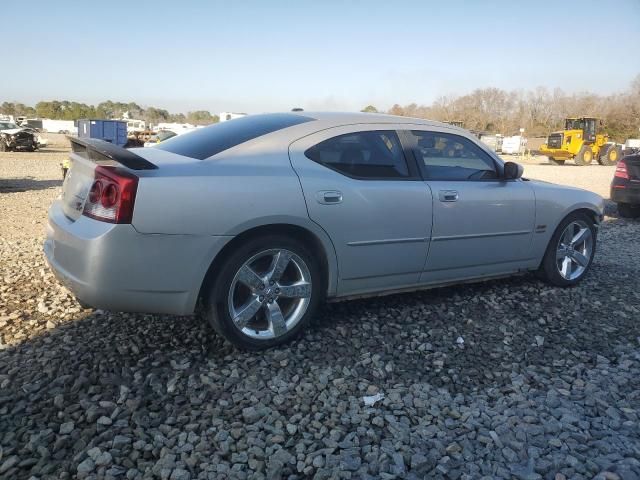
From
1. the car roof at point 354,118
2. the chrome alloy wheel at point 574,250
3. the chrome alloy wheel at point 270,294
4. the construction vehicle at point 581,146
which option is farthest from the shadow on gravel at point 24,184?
the construction vehicle at point 581,146

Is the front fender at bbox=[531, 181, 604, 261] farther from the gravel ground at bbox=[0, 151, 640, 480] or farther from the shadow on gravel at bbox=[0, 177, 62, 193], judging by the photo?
the shadow on gravel at bbox=[0, 177, 62, 193]

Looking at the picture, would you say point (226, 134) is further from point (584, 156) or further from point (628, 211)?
point (584, 156)

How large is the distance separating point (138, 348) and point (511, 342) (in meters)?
2.47

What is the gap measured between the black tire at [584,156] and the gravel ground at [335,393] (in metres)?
29.1

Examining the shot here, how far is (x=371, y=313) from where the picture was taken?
4.02 m

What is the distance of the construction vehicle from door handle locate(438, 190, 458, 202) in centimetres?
2903

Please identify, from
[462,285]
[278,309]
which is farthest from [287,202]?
[462,285]

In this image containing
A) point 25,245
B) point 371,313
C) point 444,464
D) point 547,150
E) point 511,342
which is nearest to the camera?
point 444,464

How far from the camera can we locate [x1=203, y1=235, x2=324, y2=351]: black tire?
313cm

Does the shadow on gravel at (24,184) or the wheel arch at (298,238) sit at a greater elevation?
the wheel arch at (298,238)

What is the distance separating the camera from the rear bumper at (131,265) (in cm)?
284

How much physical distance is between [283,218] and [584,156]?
103 ft

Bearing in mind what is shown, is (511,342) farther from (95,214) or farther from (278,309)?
(95,214)

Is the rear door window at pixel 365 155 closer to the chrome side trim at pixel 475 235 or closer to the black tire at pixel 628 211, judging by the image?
the chrome side trim at pixel 475 235
